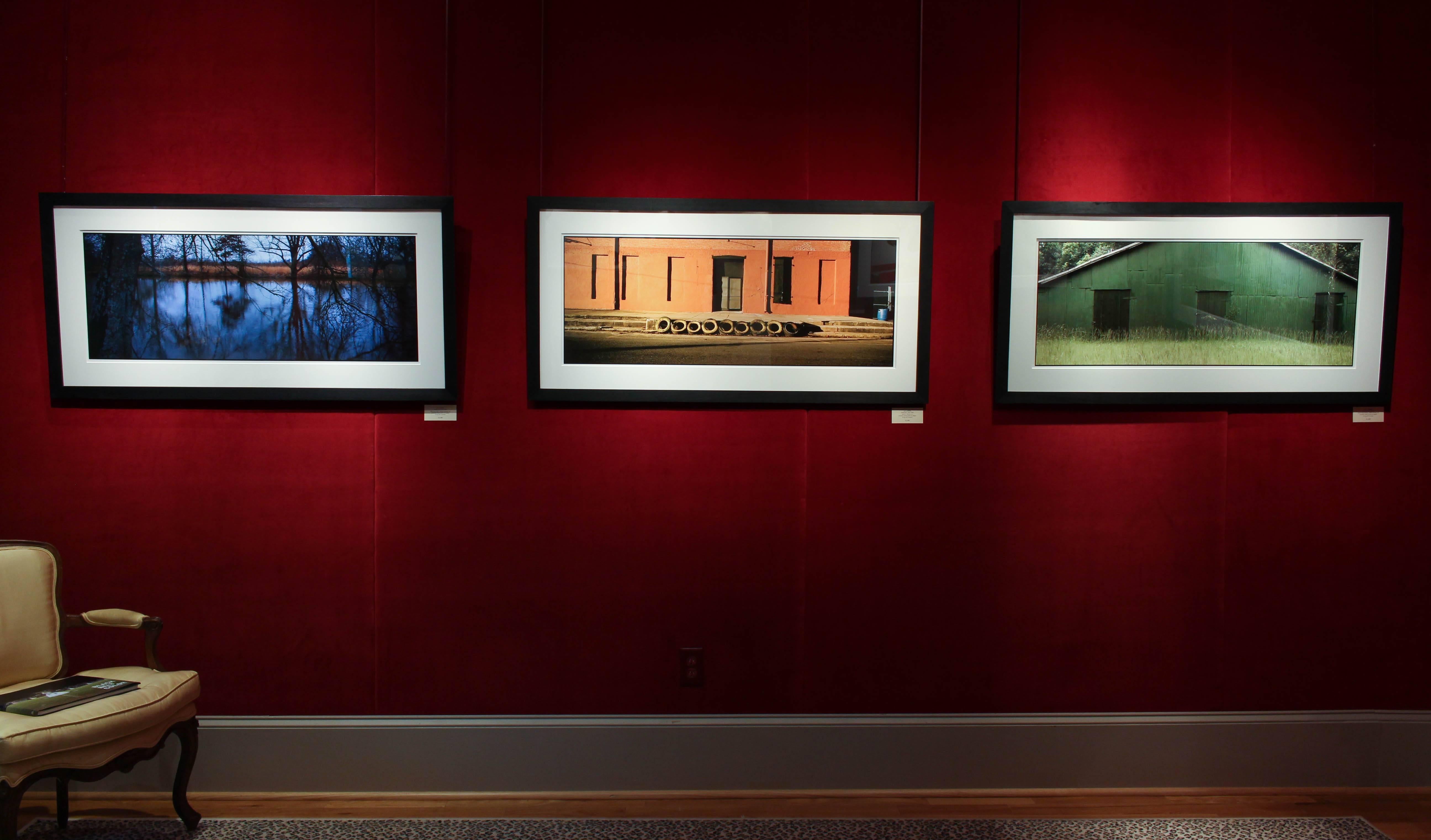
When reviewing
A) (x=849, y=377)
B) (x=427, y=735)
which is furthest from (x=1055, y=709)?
(x=427, y=735)

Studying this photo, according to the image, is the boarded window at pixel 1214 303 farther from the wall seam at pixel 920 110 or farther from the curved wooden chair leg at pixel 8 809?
the curved wooden chair leg at pixel 8 809

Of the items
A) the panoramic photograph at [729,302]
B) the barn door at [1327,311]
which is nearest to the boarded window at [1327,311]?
the barn door at [1327,311]

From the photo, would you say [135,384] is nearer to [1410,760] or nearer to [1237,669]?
[1237,669]

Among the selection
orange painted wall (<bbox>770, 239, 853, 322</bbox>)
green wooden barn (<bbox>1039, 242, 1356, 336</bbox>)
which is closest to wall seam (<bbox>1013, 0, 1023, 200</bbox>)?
green wooden barn (<bbox>1039, 242, 1356, 336</bbox>)

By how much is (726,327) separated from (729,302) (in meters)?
0.09

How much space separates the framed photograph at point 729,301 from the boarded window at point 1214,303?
1.03 metres

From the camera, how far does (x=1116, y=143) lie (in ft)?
9.16

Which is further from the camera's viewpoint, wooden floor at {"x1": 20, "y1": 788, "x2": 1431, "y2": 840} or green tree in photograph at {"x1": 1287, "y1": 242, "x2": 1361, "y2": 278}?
green tree in photograph at {"x1": 1287, "y1": 242, "x2": 1361, "y2": 278}

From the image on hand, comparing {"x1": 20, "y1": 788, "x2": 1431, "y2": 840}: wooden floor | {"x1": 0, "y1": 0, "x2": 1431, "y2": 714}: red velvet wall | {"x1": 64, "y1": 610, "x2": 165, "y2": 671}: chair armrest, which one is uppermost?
{"x1": 0, "y1": 0, "x2": 1431, "y2": 714}: red velvet wall

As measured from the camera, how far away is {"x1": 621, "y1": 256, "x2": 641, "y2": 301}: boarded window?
273 centimetres

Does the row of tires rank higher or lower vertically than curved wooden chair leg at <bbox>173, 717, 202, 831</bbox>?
higher

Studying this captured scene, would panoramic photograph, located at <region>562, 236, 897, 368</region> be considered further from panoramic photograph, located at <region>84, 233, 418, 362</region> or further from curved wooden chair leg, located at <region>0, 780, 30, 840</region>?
curved wooden chair leg, located at <region>0, 780, 30, 840</region>

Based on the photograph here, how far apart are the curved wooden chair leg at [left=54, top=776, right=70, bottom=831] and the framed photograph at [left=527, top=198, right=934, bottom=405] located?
6.66 feet

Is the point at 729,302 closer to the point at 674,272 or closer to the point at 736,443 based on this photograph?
the point at 674,272
